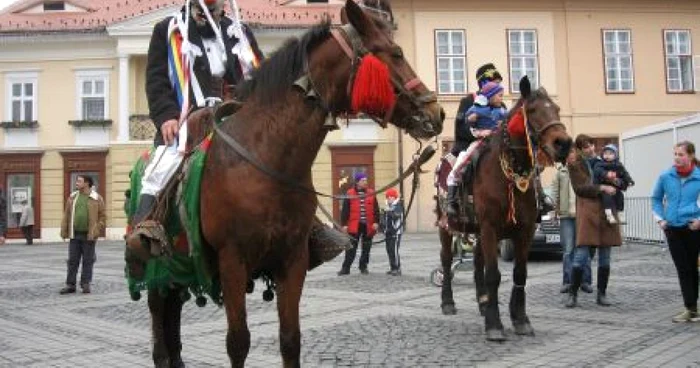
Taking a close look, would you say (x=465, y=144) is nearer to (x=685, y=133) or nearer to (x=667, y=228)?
(x=667, y=228)

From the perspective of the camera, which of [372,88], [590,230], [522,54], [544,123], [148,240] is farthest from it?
[522,54]

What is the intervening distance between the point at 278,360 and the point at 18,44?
29794 millimetres

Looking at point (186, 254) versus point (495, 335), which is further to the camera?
point (495, 335)

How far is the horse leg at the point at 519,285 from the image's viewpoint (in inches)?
272

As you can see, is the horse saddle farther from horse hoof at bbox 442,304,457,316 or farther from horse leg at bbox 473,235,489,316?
horse hoof at bbox 442,304,457,316

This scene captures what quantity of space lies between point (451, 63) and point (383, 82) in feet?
87.7

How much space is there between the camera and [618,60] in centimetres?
3014

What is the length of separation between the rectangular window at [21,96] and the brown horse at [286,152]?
30915 mm

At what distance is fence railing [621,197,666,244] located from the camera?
17.7 metres

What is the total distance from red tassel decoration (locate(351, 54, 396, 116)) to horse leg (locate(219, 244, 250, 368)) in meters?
1.00

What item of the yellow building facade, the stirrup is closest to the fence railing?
the yellow building facade

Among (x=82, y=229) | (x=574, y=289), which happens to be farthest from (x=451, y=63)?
(x=574, y=289)

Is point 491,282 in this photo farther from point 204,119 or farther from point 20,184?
point 20,184

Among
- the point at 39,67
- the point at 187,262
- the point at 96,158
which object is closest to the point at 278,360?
the point at 187,262
